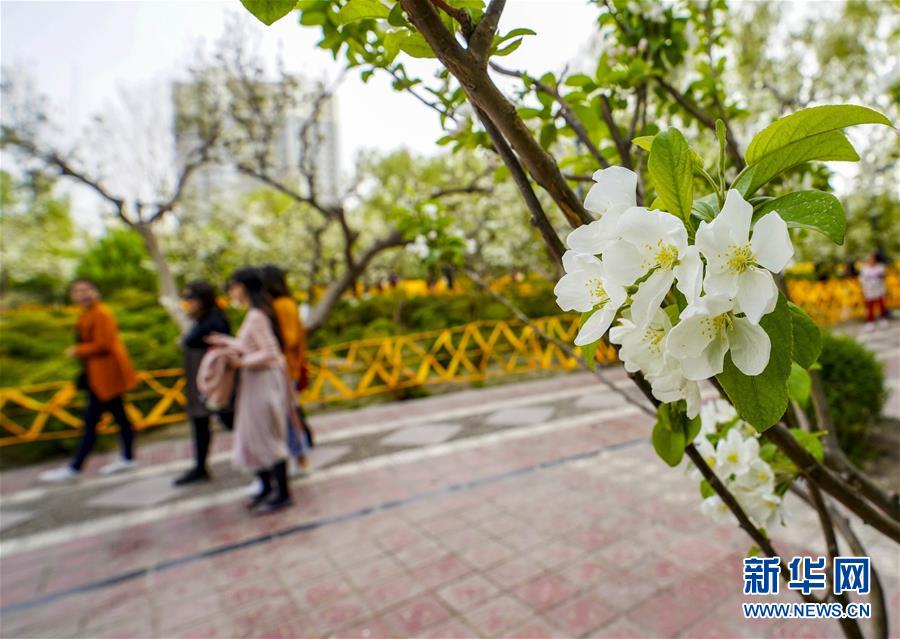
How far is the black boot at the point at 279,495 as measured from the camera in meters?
4.17

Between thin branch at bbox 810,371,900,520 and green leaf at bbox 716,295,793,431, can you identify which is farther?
thin branch at bbox 810,371,900,520

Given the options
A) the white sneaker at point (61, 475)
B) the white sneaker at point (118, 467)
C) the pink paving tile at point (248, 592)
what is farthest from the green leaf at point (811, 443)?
the white sneaker at point (61, 475)

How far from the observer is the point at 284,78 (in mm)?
8039

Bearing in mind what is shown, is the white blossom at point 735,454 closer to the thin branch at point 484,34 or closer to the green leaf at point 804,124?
the green leaf at point 804,124

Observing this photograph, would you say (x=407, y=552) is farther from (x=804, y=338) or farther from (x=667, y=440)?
(x=804, y=338)

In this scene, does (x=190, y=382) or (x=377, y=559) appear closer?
(x=377, y=559)

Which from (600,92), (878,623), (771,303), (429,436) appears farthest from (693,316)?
(429,436)

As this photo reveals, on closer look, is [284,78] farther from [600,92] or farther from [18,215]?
[18,215]

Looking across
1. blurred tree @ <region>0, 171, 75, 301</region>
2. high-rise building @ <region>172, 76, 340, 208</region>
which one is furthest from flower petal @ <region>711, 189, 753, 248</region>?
blurred tree @ <region>0, 171, 75, 301</region>

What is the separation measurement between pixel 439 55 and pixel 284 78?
8284mm

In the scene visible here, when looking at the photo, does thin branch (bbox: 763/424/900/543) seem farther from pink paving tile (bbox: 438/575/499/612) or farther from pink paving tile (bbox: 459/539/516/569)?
pink paving tile (bbox: 459/539/516/569)

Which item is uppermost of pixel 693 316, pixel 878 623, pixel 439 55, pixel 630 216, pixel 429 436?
pixel 439 55

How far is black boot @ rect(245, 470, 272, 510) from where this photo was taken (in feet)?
13.9

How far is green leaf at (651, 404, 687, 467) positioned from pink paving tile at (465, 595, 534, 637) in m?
2.00
